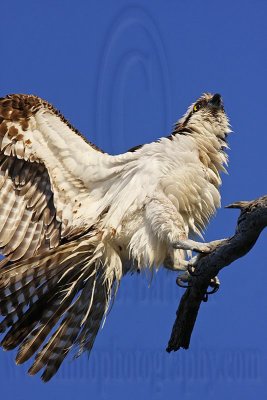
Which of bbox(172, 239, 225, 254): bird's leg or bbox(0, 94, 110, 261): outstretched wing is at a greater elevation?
bbox(0, 94, 110, 261): outstretched wing

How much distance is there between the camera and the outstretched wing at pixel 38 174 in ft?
28.8

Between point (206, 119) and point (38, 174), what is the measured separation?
1636 mm

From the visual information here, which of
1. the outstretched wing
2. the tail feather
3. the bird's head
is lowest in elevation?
the tail feather

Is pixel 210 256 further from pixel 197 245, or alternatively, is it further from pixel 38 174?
pixel 38 174

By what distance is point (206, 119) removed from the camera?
29.8 feet

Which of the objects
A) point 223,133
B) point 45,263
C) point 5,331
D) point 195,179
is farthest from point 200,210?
point 5,331

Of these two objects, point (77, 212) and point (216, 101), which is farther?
point (216, 101)

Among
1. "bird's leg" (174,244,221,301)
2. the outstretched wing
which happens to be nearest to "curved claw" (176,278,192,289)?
"bird's leg" (174,244,221,301)

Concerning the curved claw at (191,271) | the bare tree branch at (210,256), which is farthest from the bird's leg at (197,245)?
the curved claw at (191,271)

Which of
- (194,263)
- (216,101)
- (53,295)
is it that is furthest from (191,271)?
(216,101)

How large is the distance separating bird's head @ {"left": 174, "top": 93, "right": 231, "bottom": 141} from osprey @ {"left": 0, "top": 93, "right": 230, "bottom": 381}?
0.04ft

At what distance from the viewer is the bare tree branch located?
678cm

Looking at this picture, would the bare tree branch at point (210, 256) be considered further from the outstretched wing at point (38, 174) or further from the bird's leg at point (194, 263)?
the outstretched wing at point (38, 174)

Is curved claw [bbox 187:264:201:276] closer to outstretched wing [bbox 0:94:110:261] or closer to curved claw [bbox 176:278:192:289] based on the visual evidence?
curved claw [bbox 176:278:192:289]
